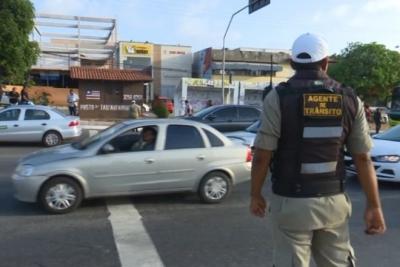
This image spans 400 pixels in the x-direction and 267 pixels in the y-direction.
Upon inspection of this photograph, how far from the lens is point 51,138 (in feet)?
56.6

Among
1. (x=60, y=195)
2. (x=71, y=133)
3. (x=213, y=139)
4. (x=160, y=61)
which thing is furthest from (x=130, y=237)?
(x=160, y=61)

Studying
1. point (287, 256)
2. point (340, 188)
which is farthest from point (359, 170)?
point (287, 256)

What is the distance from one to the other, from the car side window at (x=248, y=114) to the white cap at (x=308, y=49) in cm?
1367

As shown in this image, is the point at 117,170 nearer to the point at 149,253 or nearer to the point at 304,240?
the point at 149,253

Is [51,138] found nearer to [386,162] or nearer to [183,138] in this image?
[183,138]

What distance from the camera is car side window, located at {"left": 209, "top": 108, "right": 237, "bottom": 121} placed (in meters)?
16.8

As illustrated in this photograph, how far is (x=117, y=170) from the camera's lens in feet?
26.2

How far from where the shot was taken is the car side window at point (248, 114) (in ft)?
55.4

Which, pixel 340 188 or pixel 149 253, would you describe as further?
pixel 149 253

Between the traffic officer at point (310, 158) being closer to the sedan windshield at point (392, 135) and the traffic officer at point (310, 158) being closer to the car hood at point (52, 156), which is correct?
the car hood at point (52, 156)

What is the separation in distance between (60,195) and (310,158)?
5.29 meters

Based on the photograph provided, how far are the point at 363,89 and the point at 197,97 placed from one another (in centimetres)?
3101

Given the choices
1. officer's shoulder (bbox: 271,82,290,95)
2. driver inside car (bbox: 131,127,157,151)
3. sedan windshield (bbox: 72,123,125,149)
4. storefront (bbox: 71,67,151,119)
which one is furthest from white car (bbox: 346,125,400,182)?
storefront (bbox: 71,67,151,119)

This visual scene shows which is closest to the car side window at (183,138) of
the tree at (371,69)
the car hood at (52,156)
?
the car hood at (52,156)
